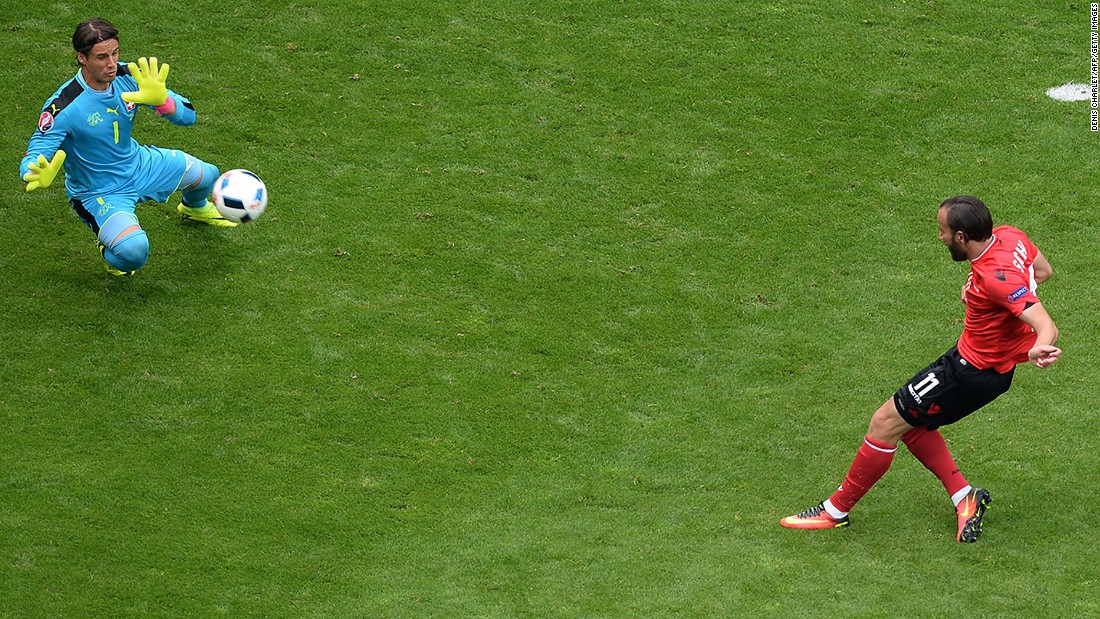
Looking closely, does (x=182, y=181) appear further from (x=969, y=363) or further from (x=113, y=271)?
(x=969, y=363)

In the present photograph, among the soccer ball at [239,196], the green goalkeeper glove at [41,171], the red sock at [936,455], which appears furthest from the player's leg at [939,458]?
the green goalkeeper glove at [41,171]

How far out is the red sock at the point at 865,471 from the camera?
683 cm

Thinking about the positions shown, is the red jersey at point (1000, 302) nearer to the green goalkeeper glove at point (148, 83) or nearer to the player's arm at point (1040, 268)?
the player's arm at point (1040, 268)

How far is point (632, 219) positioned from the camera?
32.2ft

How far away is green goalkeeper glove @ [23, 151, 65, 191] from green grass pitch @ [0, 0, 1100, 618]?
1023 mm

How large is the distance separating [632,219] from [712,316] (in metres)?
1.34

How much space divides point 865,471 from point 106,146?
5.69 meters

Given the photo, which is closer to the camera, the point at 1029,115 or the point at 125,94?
the point at 125,94

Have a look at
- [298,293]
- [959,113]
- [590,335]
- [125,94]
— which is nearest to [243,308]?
[298,293]

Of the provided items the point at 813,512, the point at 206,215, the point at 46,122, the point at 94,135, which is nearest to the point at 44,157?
the point at 46,122

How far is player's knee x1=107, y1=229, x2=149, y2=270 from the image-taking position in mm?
8570

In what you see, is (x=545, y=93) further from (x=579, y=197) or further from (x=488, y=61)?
(x=579, y=197)

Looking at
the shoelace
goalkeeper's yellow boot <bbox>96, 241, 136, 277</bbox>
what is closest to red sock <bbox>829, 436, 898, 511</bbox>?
the shoelace

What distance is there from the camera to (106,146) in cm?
866
